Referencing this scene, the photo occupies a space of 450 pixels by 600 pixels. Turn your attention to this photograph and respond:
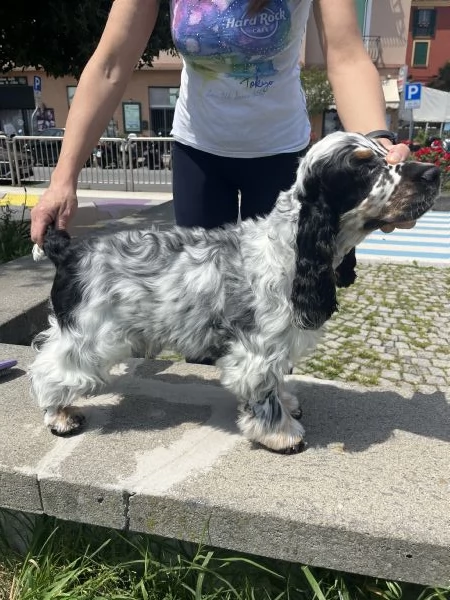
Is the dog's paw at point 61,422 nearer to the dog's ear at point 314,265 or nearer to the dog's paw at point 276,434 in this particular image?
the dog's paw at point 276,434

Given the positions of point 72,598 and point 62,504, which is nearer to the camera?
point 72,598

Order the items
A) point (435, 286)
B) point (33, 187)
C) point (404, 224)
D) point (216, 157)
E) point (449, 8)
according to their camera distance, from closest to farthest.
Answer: point (404, 224) < point (216, 157) < point (435, 286) < point (33, 187) < point (449, 8)

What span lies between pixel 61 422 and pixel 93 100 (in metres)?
1.59

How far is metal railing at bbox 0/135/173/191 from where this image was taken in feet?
55.6

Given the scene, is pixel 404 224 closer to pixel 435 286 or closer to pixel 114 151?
pixel 435 286

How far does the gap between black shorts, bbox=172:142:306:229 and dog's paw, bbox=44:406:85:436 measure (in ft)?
4.39

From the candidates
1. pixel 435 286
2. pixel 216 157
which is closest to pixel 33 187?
pixel 435 286

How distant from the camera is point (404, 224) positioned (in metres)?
2.18

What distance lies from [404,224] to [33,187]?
643 inches

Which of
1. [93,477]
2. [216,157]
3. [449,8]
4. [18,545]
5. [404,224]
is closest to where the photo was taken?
[404,224]

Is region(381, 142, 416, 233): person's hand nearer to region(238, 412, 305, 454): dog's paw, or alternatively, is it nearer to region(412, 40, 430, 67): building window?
region(238, 412, 305, 454): dog's paw

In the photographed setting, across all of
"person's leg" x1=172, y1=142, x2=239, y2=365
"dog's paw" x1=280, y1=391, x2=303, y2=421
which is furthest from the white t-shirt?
"dog's paw" x1=280, y1=391, x2=303, y2=421

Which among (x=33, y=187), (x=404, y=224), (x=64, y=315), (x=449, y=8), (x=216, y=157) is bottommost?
(x=33, y=187)

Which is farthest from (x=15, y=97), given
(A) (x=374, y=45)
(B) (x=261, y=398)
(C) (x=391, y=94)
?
(A) (x=374, y=45)
